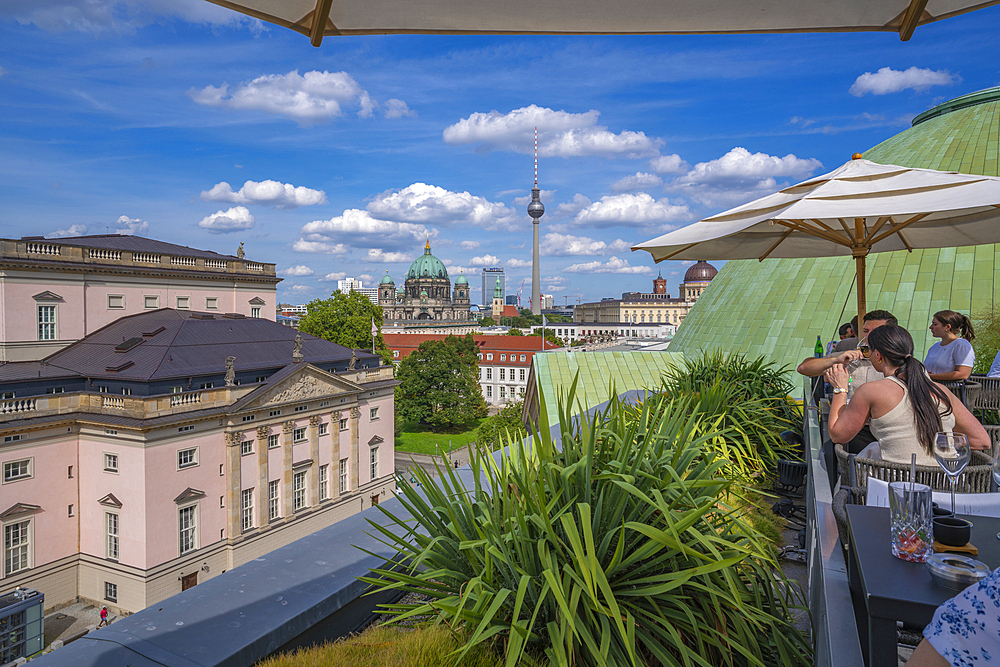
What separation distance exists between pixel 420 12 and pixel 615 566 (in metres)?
2.34

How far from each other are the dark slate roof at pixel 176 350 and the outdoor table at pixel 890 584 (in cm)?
2845

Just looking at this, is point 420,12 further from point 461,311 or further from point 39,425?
point 461,311

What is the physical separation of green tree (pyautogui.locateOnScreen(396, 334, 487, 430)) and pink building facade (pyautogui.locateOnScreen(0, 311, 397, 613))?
26.8 meters

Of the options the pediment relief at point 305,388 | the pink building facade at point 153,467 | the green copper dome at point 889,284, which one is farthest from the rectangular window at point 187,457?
the green copper dome at point 889,284

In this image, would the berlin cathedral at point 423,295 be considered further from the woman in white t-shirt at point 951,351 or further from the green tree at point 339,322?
the woman in white t-shirt at point 951,351

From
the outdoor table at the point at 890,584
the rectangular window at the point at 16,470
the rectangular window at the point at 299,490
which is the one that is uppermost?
the outdoor table at the point at 890,584

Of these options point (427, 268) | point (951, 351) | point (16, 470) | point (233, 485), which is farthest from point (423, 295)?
point (951, 351)

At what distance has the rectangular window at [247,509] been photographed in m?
27.8

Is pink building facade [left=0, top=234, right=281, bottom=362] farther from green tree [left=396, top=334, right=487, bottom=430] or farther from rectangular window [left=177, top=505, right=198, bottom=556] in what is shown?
green tree [left=396, top=334, right=487, bottom=430]

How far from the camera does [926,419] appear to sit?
2914 mm

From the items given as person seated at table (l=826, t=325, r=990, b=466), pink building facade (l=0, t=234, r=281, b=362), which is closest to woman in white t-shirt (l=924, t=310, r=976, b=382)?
person seated at table (l=826, t=325, r=990, b=466)

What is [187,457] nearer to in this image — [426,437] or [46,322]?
[46,322]

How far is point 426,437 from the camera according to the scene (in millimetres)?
58062

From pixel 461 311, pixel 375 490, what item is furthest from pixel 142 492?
pixel 461 311
